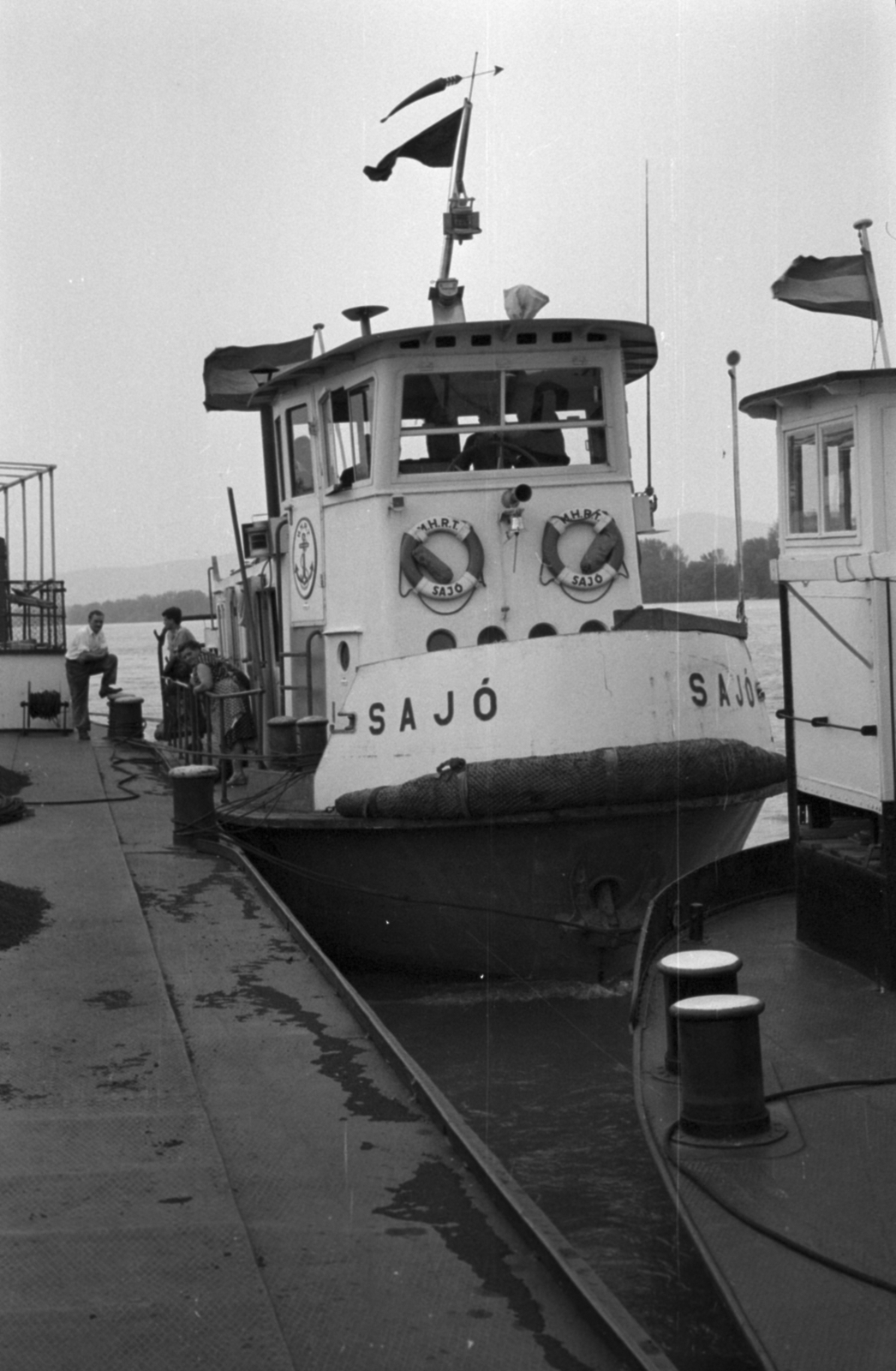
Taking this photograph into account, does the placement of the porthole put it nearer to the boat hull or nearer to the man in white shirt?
the boat hull

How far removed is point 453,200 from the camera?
1391 cm

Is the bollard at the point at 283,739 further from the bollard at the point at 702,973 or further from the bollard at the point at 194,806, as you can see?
the bollard at the point at 702,973

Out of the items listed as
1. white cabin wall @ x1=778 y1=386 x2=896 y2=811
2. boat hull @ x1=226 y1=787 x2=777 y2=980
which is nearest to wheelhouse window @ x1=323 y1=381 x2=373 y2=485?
boat hull @ x1=226 y1=787 x2=777 y2=980

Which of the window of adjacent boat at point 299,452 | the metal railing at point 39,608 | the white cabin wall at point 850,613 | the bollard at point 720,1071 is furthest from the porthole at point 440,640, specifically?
the metal railing at point 39,608

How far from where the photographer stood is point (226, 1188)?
4.82 m

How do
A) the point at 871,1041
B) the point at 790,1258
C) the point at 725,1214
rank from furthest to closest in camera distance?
the point at 871,1041 → the point at 725,1214 → the point at 790,1258

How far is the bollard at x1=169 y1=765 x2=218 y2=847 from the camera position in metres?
11.1

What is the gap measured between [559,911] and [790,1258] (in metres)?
Result: 6.18

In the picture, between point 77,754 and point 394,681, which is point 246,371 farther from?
point 394,681

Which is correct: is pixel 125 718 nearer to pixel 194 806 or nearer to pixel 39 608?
pixel 39 608

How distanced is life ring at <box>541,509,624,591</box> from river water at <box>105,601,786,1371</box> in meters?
3.00

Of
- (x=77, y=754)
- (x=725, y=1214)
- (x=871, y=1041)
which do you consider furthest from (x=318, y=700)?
(x=725, y=1214)

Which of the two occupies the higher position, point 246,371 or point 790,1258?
point 246,371

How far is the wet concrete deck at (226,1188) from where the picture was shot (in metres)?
3.90
